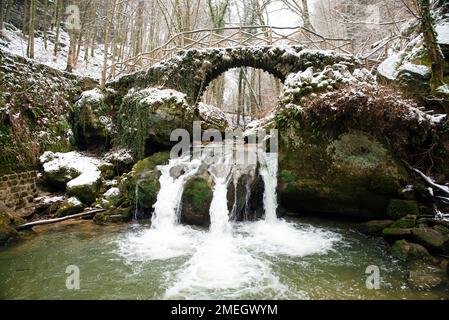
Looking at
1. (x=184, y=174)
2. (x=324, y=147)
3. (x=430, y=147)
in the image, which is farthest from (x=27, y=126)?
(x=430, y=147)

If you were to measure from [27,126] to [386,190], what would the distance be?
10472 millimetres

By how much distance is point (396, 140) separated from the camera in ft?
23.7

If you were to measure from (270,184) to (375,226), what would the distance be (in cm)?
267

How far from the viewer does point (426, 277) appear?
4.40 meters

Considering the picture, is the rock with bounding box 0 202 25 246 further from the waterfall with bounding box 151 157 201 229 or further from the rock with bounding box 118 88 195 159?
the rock with bounding box 118 88 195 159

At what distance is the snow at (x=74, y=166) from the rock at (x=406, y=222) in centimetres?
805

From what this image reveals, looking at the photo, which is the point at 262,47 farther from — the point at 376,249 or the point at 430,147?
the point at 376,249

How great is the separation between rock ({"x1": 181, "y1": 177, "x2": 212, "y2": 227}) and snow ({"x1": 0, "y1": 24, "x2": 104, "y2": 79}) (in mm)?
8856

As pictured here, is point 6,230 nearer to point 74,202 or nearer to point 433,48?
point 74,202

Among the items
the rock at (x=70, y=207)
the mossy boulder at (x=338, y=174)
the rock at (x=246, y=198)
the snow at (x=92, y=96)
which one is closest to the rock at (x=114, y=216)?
the rock at (x=70, y=207)

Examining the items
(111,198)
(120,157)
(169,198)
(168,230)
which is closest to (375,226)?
(168,230)

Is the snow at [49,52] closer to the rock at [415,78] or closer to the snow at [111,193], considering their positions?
the snow at [111,193]

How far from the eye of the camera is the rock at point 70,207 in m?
7.90

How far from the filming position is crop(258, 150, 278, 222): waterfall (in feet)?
25.2
